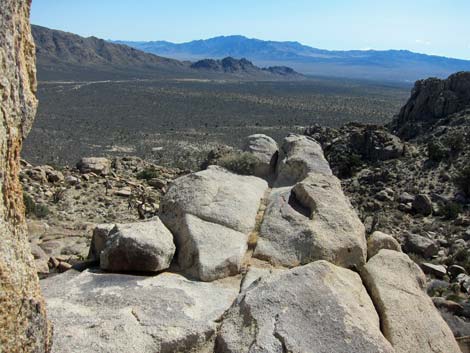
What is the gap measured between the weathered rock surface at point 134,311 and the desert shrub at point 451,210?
17197mm

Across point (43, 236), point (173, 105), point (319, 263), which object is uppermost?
point (319, 263)

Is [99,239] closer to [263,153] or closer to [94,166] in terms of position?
[263,153]

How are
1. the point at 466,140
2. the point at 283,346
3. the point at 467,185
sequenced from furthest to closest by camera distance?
the point at 466,140
the point at 467,185
the point at 283,346

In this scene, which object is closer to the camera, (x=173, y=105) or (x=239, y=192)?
(x=239, y=192)

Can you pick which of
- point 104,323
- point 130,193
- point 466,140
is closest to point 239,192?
point 104,323

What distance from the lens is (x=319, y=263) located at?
6402 millimetres

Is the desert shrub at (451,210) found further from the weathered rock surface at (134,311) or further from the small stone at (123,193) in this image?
the weathered rock surface at (134,311)

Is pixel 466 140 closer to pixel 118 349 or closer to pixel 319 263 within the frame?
pixel 319 263

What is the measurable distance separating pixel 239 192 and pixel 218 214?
1.38 metres

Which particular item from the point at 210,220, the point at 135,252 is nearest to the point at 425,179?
the point at 210,220

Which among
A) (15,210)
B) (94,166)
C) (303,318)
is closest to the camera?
(15,210)

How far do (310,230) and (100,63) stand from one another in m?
164

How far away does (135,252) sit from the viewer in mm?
7316

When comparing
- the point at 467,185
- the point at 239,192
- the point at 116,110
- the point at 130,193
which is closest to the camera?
the point at 239,192
